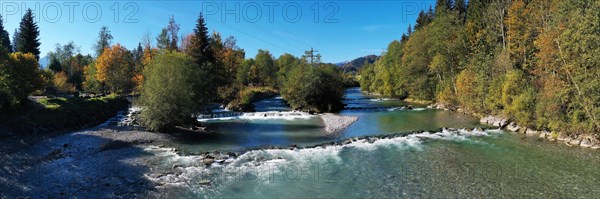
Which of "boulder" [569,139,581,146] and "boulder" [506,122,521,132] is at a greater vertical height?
"boulder" [506,122,521,132]

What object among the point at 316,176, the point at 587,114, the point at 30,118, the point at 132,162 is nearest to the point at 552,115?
the point at 587,114

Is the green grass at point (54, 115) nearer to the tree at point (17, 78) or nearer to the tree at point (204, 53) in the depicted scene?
the tree at point (17, 78)

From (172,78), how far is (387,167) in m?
23.7

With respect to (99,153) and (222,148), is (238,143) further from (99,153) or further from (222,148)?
(99,153)

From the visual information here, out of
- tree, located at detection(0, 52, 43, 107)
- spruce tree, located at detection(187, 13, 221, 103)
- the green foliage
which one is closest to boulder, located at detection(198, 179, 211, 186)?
tree, located at detection(0, 52, 43, 107)

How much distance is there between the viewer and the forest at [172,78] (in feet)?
112

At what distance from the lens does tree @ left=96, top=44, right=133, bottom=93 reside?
7531cm

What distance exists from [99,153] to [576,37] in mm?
36199

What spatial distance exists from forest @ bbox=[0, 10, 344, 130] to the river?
21.3 ft

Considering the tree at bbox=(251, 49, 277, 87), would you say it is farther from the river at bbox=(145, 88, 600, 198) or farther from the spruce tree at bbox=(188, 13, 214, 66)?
the river at bbox=(145, 88, 600, 198)

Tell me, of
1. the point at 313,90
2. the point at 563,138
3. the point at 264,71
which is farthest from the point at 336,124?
the point at 264,71

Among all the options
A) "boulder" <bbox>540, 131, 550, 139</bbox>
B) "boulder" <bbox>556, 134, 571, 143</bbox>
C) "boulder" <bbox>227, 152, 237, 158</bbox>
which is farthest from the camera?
"boulder" <bbox>540, 131, 550, 139</bbox>

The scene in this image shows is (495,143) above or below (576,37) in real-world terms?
below

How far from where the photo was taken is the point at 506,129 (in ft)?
109
